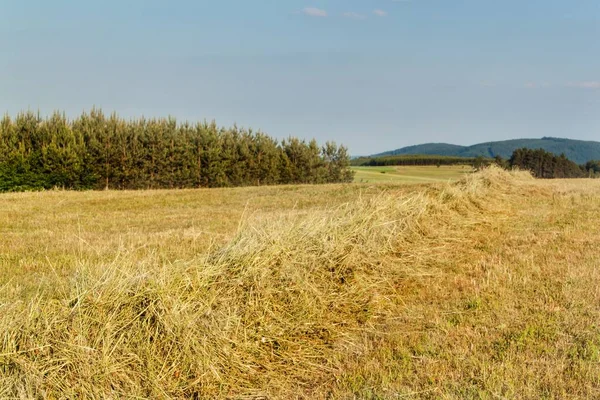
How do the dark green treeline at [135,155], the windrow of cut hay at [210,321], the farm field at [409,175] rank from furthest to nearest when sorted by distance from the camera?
the farm field at [409,175] < the dark green treeline at [135,155] < the windrow of cut hay at [210,321]

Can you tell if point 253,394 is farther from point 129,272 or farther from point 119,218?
point 119,218

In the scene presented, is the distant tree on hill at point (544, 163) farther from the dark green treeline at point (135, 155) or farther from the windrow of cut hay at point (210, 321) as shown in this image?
the windrow of cut hay at point (210, 321)

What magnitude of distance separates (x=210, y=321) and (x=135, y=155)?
32023 mm

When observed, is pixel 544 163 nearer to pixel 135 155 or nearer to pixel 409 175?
pixel 409 175

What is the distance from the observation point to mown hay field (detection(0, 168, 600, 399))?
9.57 feet

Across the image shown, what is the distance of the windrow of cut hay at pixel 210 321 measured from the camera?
2.83 m

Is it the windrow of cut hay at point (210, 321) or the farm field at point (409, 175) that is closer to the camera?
the windrow of cut hay at point (210, 321)

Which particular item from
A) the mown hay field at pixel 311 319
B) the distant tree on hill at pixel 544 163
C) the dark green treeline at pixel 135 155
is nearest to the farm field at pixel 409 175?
the distant tree on hill at pixel 544 163

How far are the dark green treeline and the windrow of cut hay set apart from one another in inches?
1125

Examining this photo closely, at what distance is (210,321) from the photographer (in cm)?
347

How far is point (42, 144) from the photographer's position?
29750 mm

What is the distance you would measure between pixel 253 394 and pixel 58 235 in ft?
23.4

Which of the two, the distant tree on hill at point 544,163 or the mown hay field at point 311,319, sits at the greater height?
the distant tree on hill at point 544,163

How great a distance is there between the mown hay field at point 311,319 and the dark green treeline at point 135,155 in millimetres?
25407
